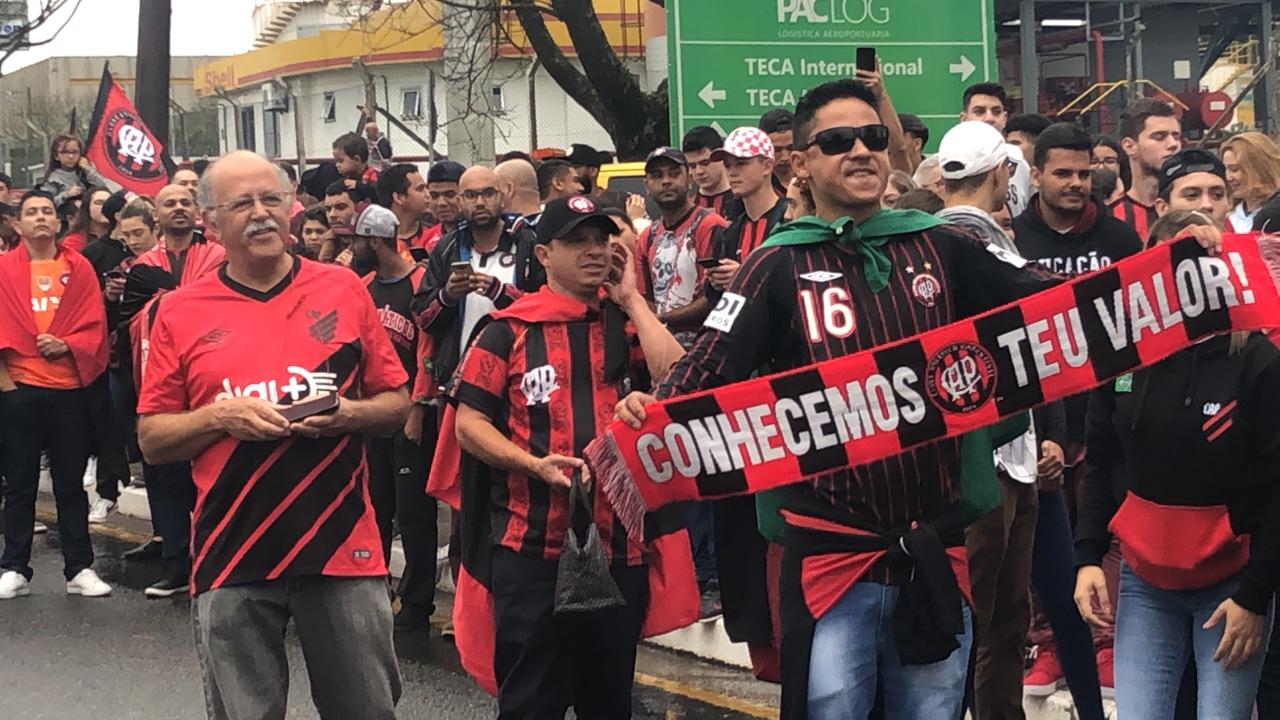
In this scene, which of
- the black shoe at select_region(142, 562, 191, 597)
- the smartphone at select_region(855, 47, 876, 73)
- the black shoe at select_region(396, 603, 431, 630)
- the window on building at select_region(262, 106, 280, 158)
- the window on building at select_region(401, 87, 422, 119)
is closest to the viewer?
the smartphone at select_region(855, 47, 876, 73)

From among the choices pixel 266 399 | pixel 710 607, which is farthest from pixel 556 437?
pixel 710 607

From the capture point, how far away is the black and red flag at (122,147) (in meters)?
14.7

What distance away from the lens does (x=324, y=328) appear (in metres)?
5.15

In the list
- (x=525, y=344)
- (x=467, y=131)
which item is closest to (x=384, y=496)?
(x=525, y=344)

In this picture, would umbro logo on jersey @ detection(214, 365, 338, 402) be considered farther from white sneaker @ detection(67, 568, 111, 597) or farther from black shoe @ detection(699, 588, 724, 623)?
white sneaker @ detection(67, 568, 111, 597)

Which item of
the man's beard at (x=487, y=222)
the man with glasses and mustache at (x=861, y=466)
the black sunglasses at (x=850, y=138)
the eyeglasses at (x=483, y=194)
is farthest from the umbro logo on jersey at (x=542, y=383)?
the eyeglasses at (x=483, y=194)

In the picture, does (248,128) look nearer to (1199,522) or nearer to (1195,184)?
(1195,184)

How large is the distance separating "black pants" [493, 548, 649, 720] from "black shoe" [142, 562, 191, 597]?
5.13 m

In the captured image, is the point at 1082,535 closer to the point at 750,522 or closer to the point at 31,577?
the point at 750,522

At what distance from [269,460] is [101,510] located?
8417 mm

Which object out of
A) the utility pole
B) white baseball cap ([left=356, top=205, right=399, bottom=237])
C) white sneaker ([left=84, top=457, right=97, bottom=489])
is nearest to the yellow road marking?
white baseball cap ([left=356, top=205, right=399, bottom=237])

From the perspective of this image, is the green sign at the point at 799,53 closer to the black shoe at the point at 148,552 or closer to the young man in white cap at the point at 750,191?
the young man in white cap at the point at 750,191

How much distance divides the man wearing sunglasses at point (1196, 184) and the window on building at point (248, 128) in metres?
54.7

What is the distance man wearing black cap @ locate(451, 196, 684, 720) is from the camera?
5355 millimetres
